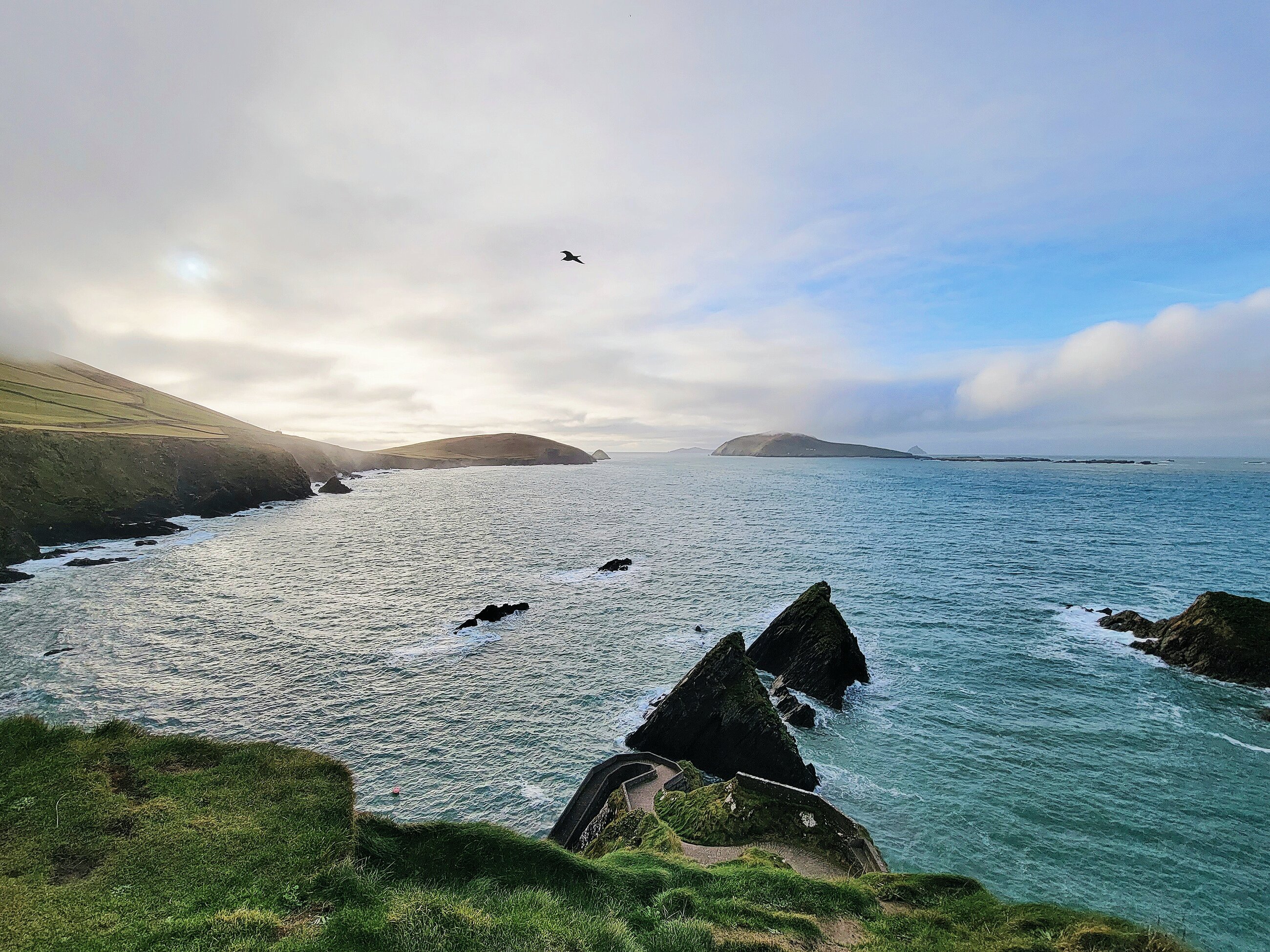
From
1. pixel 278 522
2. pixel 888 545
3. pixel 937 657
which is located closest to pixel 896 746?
pixel 937 657

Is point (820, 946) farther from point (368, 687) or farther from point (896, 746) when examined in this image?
point (368, 687)

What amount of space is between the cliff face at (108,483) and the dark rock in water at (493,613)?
179 ft

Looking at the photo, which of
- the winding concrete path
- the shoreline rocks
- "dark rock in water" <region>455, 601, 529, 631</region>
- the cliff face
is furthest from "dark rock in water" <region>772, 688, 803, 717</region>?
the cliff face

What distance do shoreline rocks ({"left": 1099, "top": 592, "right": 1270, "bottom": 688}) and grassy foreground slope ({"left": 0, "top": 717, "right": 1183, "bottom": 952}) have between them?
1349 inches

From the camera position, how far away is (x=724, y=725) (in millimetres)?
25609

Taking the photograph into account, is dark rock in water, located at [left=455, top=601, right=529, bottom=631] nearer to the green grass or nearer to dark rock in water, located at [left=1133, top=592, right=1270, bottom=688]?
dark rock in water, located at [left=1133, top=592, right=1270, bottom=688]

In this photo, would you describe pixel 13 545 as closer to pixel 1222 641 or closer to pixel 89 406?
pixel 89 406

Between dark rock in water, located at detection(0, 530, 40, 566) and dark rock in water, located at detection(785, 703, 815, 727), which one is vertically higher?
dark rock in water, located at detection(0, 530, 40, 566)

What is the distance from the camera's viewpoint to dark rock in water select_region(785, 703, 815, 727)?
29078mm

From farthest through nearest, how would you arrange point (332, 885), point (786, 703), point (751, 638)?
point (751, 638)
point (786, 703)
point (332, 885)

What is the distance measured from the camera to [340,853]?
1162 cm

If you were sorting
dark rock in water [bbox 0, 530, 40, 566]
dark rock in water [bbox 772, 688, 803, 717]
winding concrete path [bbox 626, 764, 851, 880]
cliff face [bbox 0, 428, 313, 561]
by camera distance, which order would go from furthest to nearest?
1. cliff face [bbox 0, 428, 313, 561]
2. dark rock in water [bbox 0, 530, 40, 566]
3. dark rock in water [bbox 772, 688, 803, 717]
4. winding concrete path [bbox 626, 764, 851, 880]

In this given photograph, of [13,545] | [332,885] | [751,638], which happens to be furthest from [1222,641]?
[13,545]

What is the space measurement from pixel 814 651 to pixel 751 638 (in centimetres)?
664
